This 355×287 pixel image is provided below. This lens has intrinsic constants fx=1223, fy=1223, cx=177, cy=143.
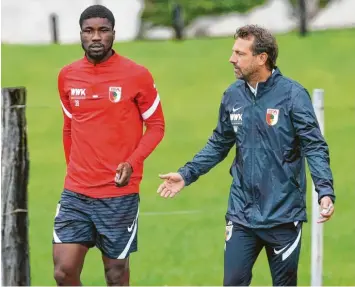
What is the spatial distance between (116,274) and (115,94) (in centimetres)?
121

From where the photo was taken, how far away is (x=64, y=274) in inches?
318

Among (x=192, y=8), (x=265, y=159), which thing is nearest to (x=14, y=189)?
(x=265, y=159)

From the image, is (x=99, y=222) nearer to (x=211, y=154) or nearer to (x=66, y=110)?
(x=66, y=110)

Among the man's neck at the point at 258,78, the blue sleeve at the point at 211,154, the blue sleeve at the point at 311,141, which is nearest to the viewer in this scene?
the blue sleeve at the point at 311,141

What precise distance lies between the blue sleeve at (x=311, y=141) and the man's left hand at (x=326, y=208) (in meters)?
0.09

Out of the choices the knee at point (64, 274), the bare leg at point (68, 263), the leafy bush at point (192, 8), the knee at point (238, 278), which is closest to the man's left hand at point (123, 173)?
the bare leg at point (68, 263)

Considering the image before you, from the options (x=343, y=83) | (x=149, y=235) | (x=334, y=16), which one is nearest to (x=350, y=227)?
(x=149, y=235)

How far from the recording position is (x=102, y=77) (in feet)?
26.7

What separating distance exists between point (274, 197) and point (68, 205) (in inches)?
56.5

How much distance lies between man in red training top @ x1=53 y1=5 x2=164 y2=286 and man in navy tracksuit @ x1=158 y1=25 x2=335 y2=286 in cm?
46

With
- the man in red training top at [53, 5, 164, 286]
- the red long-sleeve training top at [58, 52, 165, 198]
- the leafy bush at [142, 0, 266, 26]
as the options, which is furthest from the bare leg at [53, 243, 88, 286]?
the leafy bush at [142, 0, 266, 26]

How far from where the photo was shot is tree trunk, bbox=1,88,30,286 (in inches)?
370

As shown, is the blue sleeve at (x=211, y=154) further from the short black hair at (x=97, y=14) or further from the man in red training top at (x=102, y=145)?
the short black hair at (x=97, y=14)

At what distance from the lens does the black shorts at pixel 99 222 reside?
320 inches
